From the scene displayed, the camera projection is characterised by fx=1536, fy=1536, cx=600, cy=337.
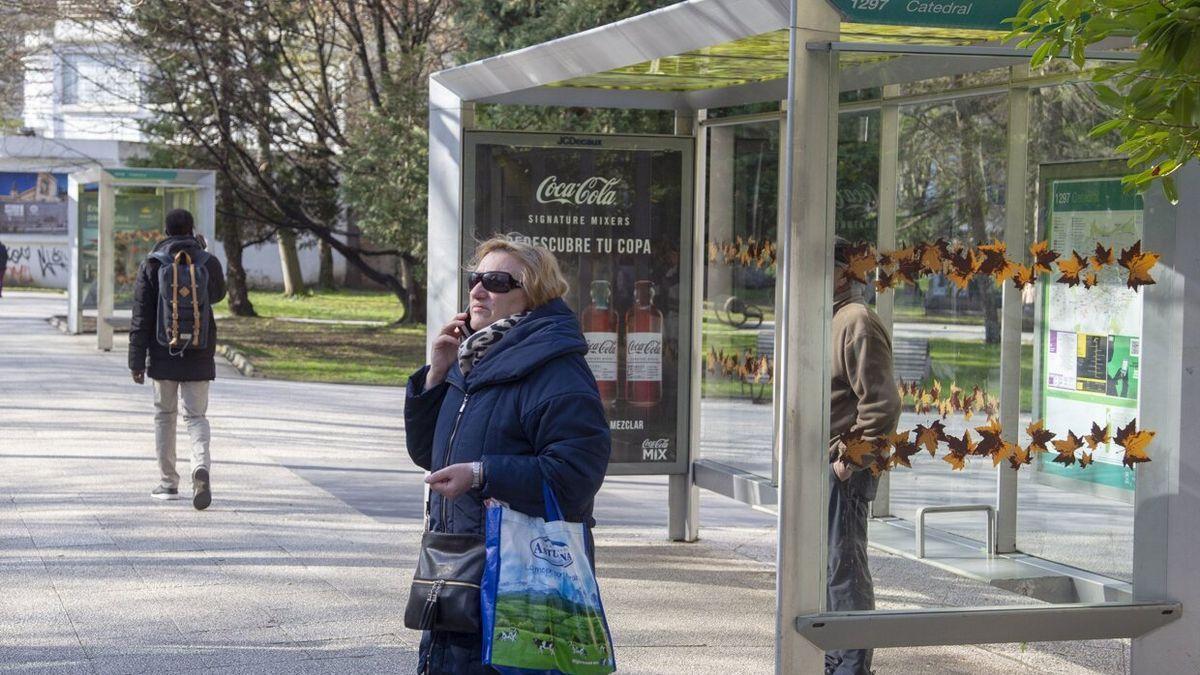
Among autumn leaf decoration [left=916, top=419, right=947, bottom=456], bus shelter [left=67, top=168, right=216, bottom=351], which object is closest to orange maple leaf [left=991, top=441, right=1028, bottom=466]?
autumn leaf decoration [left=916, top=419, right=947, bottom=456]

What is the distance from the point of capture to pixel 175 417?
383 inches

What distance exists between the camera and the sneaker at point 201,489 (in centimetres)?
946

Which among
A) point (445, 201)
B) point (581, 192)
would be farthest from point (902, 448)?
point (445, 201)

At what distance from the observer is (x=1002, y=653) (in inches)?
260

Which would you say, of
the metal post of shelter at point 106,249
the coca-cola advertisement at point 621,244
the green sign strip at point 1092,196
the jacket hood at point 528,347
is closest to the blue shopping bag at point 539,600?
the jacket hood at point 528,347

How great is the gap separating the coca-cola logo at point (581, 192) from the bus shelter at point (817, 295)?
0.01 meters

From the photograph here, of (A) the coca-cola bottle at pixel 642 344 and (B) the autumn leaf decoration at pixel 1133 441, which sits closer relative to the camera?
(B) the autumn leaf decoration at pixel 1133 441

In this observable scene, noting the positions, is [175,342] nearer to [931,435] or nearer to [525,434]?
[931,435]

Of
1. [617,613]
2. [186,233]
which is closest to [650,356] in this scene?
[617,613]

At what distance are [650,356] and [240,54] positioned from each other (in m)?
17.7

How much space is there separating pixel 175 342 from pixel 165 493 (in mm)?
1062

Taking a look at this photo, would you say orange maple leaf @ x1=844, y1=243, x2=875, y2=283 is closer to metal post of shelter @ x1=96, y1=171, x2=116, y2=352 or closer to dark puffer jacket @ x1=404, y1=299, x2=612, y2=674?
dark puffer jacket @ x1=404, y1=299, x2=612, y2=674

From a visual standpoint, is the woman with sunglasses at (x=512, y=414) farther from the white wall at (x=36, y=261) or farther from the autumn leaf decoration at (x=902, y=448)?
the white wall at (x=36, y=261)

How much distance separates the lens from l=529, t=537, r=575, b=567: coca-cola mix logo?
3904 millimetres
